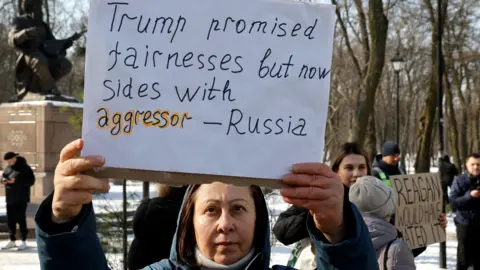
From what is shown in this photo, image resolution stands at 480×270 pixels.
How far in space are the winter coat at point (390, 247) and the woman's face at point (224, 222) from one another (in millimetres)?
1104

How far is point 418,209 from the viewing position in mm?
5402

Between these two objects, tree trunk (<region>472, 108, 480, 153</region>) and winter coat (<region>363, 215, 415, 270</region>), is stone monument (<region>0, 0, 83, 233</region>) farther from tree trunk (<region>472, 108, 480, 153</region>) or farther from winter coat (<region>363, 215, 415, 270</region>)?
tree trunk (<region>472, 108, 480, 153</region>)

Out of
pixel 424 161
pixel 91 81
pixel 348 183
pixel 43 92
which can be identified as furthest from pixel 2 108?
pixel 91 81

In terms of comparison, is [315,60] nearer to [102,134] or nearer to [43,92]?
[102,134]

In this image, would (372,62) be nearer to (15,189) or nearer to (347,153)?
(15,189)

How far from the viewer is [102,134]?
1.98m

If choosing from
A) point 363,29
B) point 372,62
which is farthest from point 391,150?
point 363,29

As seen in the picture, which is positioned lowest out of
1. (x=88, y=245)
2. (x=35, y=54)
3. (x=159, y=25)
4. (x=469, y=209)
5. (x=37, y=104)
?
(x=469, y=209)

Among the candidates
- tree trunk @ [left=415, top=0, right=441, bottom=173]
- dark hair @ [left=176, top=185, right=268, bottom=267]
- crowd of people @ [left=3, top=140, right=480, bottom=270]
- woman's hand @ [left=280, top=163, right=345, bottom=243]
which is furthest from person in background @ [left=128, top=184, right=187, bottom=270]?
tree trunk @ [left=415, top=0, right=441, bottom=173]

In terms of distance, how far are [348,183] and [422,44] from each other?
28024 mm

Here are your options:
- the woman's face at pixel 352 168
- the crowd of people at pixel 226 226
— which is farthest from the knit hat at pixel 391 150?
the crowd of people at pixel 226 226

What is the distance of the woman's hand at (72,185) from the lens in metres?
1.84

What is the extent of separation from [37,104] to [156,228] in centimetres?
1635

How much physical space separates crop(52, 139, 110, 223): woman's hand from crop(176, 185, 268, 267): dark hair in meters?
0.45
